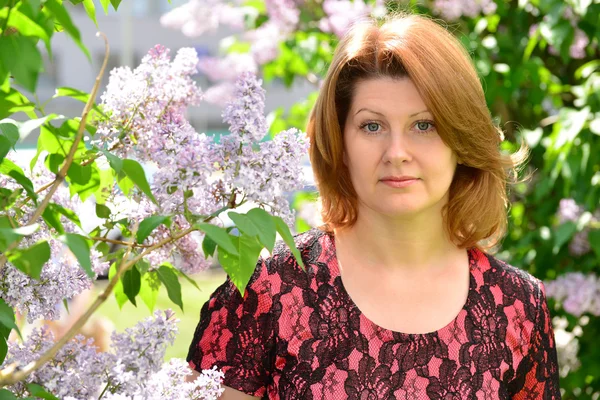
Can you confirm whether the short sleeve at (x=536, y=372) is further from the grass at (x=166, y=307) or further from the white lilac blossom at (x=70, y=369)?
the grass at (x=166, y=307)

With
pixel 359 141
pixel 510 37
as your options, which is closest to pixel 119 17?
pixel 510 37

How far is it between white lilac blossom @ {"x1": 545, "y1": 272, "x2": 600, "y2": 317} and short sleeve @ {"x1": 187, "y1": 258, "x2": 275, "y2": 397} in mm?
1590

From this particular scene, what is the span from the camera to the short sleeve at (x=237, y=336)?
167 centimetres

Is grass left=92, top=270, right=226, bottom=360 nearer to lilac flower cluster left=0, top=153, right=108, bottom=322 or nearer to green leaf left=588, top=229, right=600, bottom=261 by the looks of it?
green leaf left=588, top=229, right=600, bottom=261

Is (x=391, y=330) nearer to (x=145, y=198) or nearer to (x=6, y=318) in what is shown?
(x=145, y=198)

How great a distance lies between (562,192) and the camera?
10.3ft

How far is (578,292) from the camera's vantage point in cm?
298

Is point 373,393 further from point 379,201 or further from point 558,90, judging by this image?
point 558,90

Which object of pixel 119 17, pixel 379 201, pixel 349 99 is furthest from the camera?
pixel 119 17

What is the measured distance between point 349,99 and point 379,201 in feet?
0.75

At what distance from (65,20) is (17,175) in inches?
8.1

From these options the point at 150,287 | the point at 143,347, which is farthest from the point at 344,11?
the point at 143,347

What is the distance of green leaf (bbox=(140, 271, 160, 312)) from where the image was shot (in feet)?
4.31

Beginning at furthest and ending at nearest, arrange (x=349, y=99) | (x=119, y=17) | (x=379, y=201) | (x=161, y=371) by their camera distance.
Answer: (x=119, y=17), (x=349, y=99), (x=379, y=201), (x=161, y=371)
